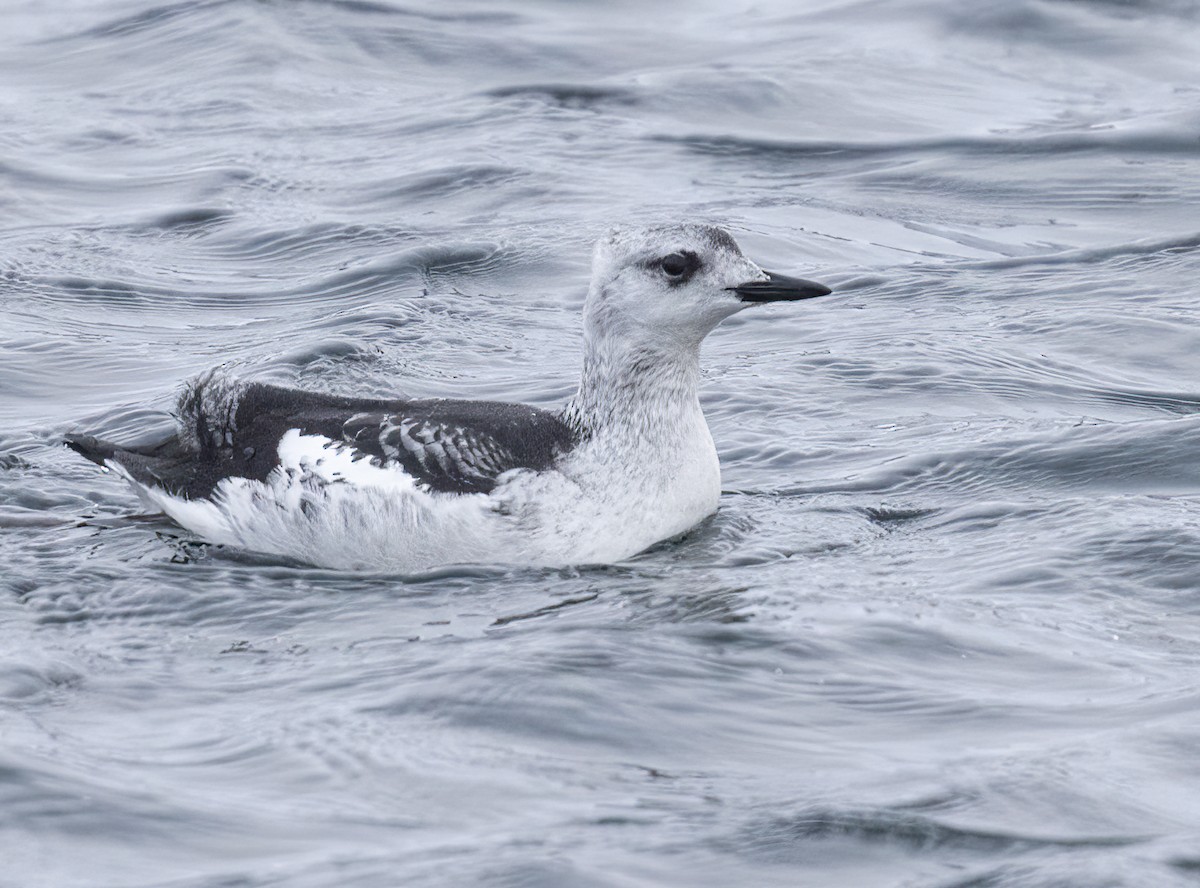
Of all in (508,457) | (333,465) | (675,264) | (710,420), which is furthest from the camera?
(710,420)

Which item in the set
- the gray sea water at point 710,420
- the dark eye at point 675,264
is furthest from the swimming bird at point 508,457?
the gray sea water at point 710,420

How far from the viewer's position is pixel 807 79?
16703mm

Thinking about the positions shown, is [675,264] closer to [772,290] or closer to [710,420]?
[772,290]

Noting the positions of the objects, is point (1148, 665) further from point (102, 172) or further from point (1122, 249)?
point (102, 172)

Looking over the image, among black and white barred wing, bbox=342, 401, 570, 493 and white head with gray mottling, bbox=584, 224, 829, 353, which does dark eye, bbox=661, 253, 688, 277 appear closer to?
white head with gray mottling, bbox=584, 224, 829, 353

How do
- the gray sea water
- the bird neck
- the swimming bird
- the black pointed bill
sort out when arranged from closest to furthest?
the gray sea water → the swimming bird → the black pointed bill → the bird neck

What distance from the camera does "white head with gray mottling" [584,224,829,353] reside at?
7.65m

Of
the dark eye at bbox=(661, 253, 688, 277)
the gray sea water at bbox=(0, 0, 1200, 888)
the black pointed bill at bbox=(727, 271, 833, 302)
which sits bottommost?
the gray sea water at bbox=(0, 0, 1200, 888)

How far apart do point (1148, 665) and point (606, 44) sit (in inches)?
490

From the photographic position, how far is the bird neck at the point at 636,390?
7723 mm

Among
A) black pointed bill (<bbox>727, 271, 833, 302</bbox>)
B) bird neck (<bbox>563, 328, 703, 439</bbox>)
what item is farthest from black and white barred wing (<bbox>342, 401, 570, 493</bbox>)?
black pointed bill (<bbox>727, 271, 833, 302</bbox>)

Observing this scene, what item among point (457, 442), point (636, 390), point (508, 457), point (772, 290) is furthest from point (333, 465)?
point (772, 290)

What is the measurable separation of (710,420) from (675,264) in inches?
82.7

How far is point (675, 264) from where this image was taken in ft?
25.1
